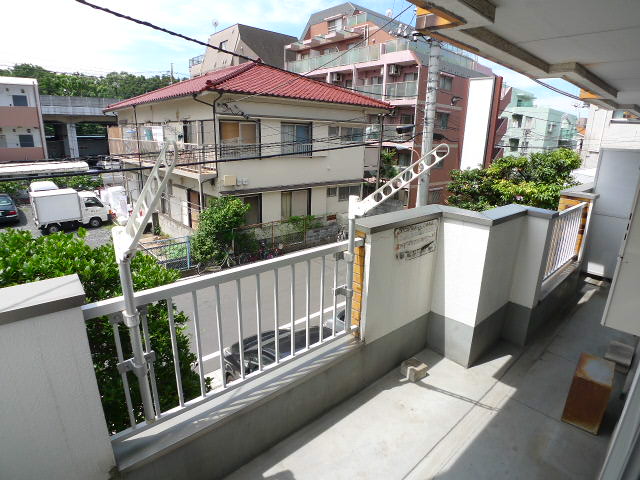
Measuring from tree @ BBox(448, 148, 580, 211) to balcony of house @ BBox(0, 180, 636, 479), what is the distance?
3718mm

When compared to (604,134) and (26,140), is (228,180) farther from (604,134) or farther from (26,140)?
(26,140)

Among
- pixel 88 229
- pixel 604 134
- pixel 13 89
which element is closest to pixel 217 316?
pixel 88 229

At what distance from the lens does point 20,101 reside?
2484 cm

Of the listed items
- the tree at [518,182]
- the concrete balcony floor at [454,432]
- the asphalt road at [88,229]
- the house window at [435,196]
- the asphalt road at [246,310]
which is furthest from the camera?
the house window at [435,196]

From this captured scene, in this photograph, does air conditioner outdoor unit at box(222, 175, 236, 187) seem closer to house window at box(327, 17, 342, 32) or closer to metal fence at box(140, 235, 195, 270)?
metal fence at box(140, 235, 195, 270)

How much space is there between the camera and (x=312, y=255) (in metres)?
2.55

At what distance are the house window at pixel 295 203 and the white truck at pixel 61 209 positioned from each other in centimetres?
960

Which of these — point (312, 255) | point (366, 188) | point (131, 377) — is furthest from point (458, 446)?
point (366, 188)

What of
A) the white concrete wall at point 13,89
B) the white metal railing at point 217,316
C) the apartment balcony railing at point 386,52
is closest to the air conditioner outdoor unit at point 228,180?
the white metal railing at point 217,316

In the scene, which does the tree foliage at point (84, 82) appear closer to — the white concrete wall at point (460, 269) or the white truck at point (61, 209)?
the white truck at point (61, 209)

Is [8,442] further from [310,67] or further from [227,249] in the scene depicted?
[310,67]

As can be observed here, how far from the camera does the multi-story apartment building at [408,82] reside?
18453mm

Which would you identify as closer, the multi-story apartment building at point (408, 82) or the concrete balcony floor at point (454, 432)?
the concrete balcony floor at point (454, 432)

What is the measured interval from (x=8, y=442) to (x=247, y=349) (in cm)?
300
